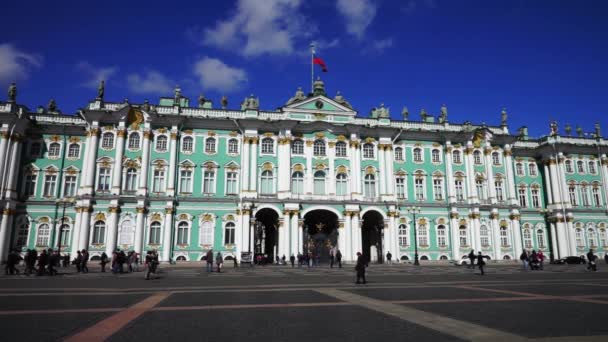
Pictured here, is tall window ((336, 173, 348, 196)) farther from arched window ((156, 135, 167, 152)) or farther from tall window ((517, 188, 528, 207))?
tall window ((517, 188, 528, 207))

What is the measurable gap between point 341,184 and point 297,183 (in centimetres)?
508

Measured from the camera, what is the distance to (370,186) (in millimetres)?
46750

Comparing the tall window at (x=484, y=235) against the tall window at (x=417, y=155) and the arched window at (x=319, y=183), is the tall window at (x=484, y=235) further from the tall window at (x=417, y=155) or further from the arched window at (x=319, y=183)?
the arched window at (x=319, y=183)

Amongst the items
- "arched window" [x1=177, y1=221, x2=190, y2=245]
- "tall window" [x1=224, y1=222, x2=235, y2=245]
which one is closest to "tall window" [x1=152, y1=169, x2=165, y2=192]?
"arched window" [x1=177, y1=221, x2=190, y2=245]

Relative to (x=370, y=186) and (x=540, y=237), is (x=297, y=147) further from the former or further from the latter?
(x=540, y=237)

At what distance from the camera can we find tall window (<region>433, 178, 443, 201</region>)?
4841 centimetres

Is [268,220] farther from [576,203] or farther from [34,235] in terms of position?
[576,203]

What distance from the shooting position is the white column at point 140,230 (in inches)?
1596

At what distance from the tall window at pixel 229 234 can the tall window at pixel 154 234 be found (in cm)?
684

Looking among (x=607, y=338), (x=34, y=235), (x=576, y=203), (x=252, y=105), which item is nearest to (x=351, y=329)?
(x=607, y=338)

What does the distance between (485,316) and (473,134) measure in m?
44.2

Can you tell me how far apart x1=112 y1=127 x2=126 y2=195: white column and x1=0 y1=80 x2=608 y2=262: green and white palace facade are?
114 mm

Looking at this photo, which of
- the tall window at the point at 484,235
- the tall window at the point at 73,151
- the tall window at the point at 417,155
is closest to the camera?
the tall window at the point at 73,151

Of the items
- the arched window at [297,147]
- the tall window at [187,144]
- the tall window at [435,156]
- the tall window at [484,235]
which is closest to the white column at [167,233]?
the tall window at [187,144]
